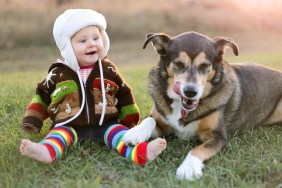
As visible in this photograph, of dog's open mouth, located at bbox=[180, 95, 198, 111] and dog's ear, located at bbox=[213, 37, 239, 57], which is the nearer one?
dog's open mouth, located at bbox=[180, 95, 198, 111]

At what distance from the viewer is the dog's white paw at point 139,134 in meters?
3.73

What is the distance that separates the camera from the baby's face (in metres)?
3.97

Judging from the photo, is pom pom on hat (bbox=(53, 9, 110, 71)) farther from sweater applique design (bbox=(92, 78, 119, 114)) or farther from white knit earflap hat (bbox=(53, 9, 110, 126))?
sweater applique design (bbox=(92, 78, 119, 114))

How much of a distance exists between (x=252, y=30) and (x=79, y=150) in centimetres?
1777

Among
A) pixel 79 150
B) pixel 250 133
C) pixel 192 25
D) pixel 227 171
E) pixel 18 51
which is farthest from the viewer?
pixel 192 25

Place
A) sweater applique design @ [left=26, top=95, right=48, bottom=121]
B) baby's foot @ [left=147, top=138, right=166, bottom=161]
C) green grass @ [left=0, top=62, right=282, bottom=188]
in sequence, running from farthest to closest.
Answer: sweater applique design @ [left=26, top=95, right=48, bottom=121] → baby's foot @ [left=147, top=138, right=166, bottom=161] → green grass @ [left=0, top=62, right=282, bottom=188]

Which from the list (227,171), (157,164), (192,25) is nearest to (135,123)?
(157,164)

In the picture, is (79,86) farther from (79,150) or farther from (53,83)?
(79,150)

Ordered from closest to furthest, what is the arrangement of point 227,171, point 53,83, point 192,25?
point 227,171 < point 53,83 < point 192,25

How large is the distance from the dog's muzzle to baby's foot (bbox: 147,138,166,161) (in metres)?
0.48

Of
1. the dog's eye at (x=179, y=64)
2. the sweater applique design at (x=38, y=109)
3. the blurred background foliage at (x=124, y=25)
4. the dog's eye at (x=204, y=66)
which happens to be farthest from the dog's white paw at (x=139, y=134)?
the blurred background foliage at (x=124, y=25)

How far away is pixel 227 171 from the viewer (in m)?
3.35

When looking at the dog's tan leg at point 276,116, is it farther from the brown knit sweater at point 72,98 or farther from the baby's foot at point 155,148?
the baby's foot at point 155,148

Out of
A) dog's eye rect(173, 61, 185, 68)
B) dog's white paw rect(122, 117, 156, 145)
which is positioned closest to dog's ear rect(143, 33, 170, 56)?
dog's eye rect(173, 61, 185, 68)
